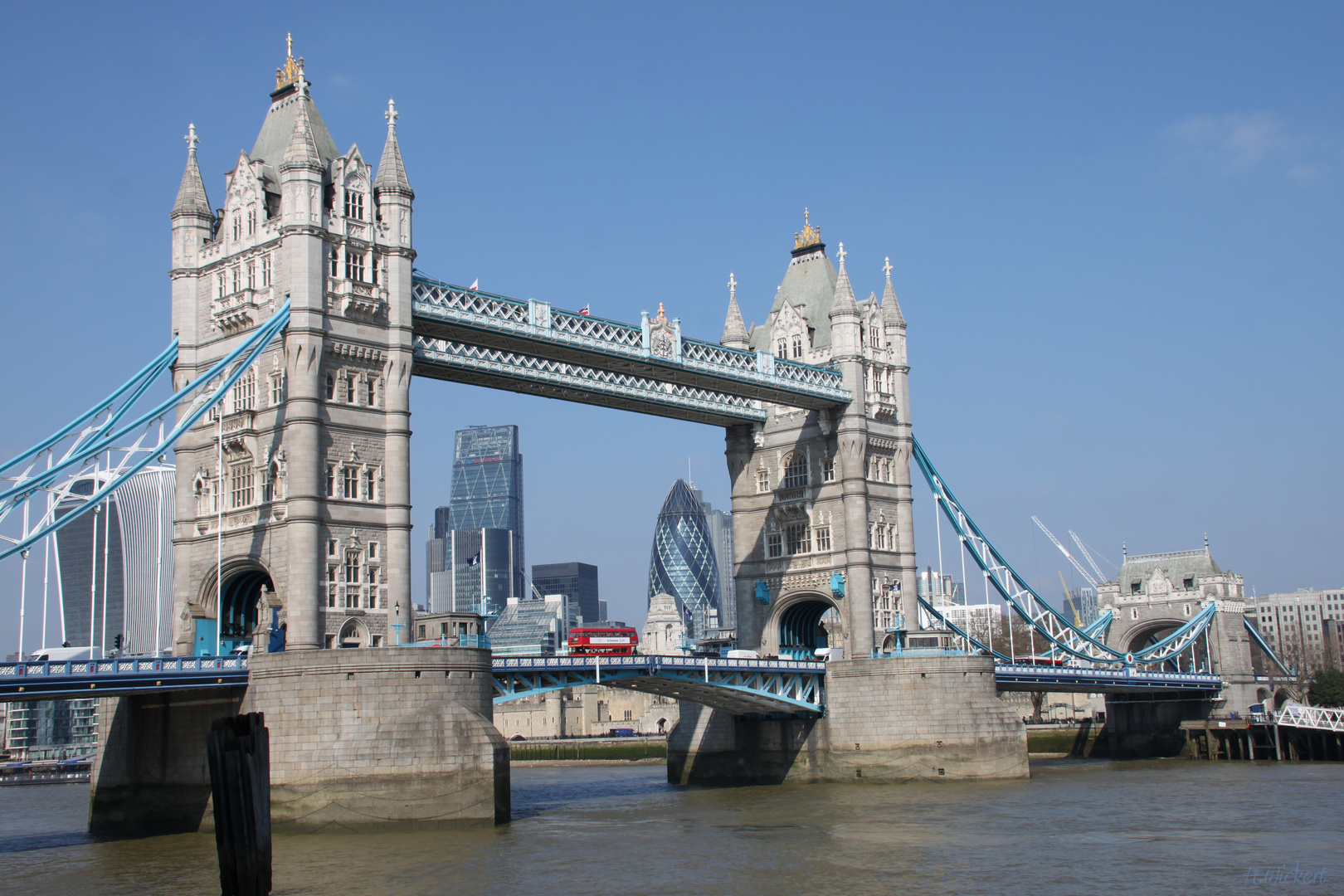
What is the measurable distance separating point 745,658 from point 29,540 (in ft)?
107

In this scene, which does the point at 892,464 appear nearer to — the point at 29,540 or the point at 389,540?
the point at 389,540

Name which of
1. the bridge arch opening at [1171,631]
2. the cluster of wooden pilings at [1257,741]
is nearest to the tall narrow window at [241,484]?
the cluster of wooden pilings at [1257,741]

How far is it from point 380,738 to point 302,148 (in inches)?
862

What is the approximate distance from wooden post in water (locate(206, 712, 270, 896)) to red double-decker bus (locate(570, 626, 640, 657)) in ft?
95.6

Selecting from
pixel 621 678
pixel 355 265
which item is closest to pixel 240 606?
pixel 355 265

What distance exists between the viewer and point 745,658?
6606 cm

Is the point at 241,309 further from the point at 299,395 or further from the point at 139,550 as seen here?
the point at 139,550

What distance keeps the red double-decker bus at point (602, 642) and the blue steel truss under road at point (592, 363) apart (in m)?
10.6

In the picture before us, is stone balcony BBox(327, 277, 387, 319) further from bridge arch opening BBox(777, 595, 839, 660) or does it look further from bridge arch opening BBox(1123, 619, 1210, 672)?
bridge arch opening BBox(1123, 619, 1210, 672)

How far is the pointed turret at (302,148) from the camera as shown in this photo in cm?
5269

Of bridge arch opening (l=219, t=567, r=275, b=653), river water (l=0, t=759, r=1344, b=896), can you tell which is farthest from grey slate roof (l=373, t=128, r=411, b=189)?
river water (l=0, t=759, r=1344, b=896)

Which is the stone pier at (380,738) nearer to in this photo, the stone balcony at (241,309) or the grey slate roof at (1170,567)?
the stone balcony at (241,309)

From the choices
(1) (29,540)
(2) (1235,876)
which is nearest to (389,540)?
A: (1) (29,540)

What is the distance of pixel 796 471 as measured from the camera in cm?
7612
